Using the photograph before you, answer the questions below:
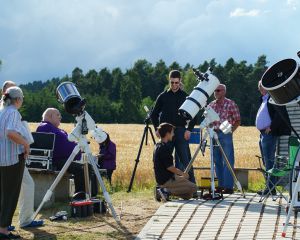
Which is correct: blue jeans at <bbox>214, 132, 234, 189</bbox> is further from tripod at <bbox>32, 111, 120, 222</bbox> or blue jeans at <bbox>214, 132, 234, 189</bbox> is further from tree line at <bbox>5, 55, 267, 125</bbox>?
tree line at <bbox>5, 55, 267, 125</bbox>

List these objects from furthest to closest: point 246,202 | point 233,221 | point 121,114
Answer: point 121,114, point 246,202, point 233,221

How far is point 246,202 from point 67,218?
113 inches

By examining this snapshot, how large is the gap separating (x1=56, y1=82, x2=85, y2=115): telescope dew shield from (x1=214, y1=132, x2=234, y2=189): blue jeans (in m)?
3.96

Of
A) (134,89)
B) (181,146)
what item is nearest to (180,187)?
(181,146)

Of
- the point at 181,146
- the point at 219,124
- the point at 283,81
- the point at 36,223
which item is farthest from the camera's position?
the point at 219,124

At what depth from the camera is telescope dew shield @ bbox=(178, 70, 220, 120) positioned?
32.2 feet

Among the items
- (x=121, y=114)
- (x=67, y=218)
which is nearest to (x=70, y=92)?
(x=67, y=218)

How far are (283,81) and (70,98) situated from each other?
2886 millimetres

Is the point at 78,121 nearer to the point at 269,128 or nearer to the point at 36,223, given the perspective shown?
the point at 36,223

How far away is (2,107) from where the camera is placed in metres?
7.75

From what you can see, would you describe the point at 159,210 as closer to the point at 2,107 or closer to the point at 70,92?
the point at 70,92

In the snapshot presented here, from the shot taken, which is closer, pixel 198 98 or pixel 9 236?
pixel 9 236

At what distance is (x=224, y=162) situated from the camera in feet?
38.9

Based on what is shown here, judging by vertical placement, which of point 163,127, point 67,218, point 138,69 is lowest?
point 67,218
